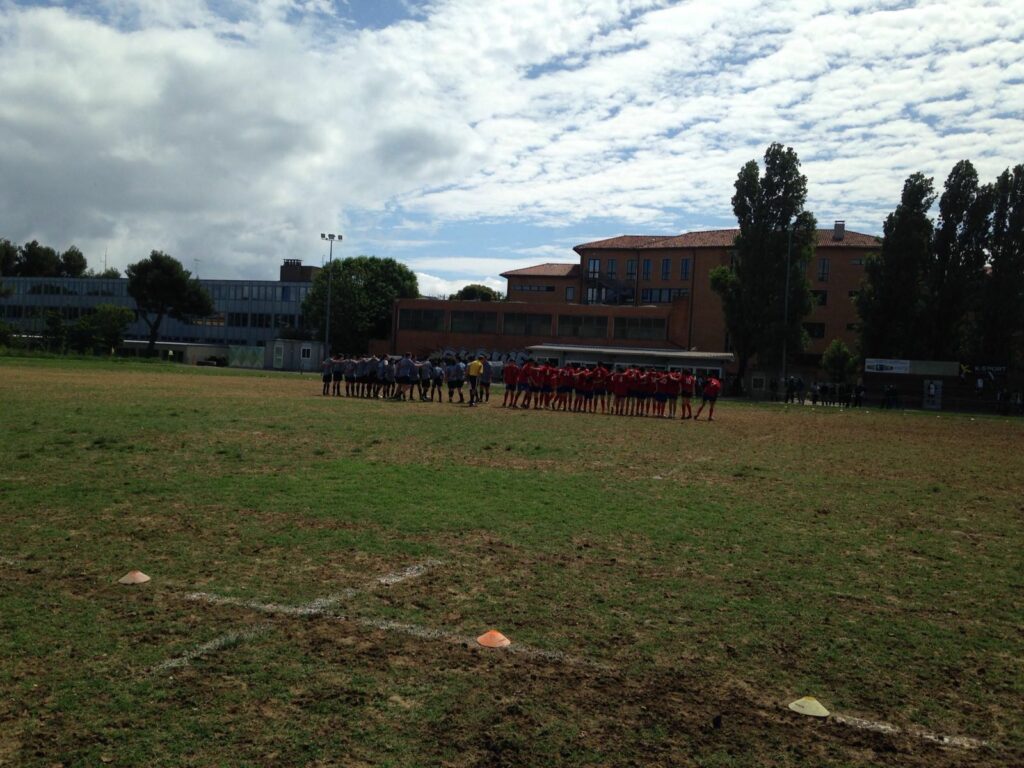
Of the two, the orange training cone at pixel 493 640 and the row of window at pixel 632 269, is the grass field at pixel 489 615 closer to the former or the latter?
the orange training cone at pixel 493 640

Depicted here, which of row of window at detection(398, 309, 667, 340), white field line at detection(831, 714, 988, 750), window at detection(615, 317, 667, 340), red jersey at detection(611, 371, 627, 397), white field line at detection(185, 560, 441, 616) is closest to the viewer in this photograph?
white field line at detection(831, 714, 988, 750)

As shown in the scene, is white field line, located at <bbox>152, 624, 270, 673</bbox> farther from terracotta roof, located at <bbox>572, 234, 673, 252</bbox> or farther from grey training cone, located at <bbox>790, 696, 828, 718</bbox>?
terracotta roof, located at <bbox>572, 234, 673, 252</bbox>

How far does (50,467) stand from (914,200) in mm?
61061

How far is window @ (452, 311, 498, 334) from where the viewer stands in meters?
78.6

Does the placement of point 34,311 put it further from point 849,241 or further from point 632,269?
point 849,241

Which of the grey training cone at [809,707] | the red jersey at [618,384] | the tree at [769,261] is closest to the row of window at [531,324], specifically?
Answer: the tree at [769,261]

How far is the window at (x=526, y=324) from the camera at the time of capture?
Result: 76.9 metres

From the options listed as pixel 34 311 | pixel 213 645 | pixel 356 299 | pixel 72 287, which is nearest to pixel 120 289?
pixel 72 287

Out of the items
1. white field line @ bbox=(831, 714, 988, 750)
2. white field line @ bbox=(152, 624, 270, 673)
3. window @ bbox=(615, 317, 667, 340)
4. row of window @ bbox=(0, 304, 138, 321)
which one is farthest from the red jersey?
row of window @ bbox=(0, 304, 138, 321)

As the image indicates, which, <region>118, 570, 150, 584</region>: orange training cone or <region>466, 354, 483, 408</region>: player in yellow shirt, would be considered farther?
<region>466, 354, 483, 408</region>: player in yellow shirt

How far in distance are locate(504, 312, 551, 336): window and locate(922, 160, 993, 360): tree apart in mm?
32276

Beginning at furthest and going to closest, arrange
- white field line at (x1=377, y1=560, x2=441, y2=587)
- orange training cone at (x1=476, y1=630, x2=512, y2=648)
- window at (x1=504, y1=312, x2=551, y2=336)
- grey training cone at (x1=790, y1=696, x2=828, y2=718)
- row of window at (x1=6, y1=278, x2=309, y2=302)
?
row of window at (x1=6, y1=278, x2=309, y2=302) < window at (x1=504, y1=312, x2=551, y2=336) < white field line at (x1=377, y1=560, x2=441, y2=587) < orange training cone at (x1=476, y1=630, x2=512, y2=648) < grey training cone at (x1=790, y1=696, x2=828, y2=718)

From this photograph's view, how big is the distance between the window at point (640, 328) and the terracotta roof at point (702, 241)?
497 inches

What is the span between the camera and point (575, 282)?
95188 millimetres
